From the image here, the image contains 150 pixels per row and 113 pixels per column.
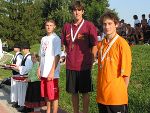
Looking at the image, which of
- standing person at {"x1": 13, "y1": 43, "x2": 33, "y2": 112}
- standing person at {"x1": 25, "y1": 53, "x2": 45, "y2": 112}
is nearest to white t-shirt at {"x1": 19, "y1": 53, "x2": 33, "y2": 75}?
standing person at {"x1": 13, "y1": 43, "x2": 33, "y2": 112}

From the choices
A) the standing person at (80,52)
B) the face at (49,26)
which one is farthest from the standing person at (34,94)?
the standing person at (80,52)

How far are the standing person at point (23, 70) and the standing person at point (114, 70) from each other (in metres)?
3.95

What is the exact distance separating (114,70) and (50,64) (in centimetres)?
245

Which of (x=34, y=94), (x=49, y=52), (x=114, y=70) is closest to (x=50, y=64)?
(x=49, y=52)

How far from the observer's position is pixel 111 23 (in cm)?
521

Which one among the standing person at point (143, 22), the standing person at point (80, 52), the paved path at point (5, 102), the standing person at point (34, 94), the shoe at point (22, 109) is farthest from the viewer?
the standing person at point (143, 22)

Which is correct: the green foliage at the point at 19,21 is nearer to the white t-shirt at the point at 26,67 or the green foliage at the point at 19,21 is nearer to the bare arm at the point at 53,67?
the white t-shirt at the point at 26,67

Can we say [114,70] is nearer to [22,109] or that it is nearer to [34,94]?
[34,94]

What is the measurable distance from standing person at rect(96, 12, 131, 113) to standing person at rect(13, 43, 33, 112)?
395 centimetres

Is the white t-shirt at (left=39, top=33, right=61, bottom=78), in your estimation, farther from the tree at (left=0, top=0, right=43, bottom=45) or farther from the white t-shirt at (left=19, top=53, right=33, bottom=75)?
the tree at (left=0, top=0, right=43, bottom=45)

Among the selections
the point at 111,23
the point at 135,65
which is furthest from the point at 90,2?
the point at 111,23

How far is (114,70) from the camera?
17.0ft

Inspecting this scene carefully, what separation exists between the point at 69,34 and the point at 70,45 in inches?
7.2

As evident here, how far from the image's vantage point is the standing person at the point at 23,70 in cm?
902
